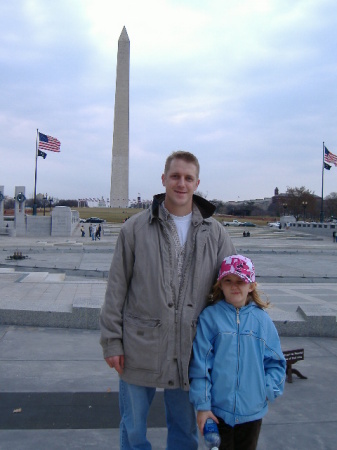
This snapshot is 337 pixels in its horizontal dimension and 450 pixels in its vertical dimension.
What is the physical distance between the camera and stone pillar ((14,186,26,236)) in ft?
133

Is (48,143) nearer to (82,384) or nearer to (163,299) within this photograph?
(82,384)

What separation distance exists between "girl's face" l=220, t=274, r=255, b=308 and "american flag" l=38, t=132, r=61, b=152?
38.1 m

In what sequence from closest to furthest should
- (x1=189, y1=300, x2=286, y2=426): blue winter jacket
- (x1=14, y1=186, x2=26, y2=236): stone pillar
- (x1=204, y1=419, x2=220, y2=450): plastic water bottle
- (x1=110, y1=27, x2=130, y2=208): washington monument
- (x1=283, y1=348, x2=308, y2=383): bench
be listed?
(x1=204, y1=419, x2=220, y2=450): plastic water bottle, (x1=189, y1=300, x2=286, y2=426): blue winter jacket, (x1=283, y1=348, x2=308, y2=383): bench, (x1=14, y1=186, x2=26, y2=236): stone pillar, (x1=110, y1=27, x2=130, y2=208): washington monument

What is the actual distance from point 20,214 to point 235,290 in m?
40.8

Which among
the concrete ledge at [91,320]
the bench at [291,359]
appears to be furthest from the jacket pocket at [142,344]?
the concrete ledge at [91,320]

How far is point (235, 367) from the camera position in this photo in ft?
8.56

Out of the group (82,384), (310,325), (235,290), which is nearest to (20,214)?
(310,325)

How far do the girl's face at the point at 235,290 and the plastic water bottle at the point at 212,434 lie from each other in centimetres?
62

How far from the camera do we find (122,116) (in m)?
58.5

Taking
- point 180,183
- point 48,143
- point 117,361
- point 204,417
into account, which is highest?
point 48,143

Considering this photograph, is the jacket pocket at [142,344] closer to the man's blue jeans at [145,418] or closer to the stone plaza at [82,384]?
the man's blue jeans at [145,418]

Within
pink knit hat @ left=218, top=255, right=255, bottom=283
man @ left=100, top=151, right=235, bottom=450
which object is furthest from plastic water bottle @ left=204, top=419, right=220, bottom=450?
pink knit hat @ left=218, top=255, right=255, bottom=283

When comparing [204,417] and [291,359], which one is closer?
[204,417]

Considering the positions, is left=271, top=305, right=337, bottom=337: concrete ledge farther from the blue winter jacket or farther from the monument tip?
the monument tip
